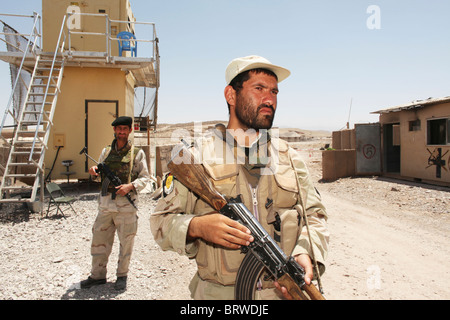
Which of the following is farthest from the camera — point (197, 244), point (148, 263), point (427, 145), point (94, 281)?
point (427, 145)

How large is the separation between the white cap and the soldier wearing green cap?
251 centimetres

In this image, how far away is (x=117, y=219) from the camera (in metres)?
4.05

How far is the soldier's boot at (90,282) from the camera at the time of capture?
3.94 m

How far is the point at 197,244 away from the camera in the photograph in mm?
1816

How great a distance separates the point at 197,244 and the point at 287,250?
51 centimetres

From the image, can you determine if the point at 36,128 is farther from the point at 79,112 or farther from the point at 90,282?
the point at 90,282

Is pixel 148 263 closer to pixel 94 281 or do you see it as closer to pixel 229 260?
pixel 94 281

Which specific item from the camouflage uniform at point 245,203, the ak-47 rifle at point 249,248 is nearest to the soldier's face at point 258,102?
the camouflage uniform at point 245,203

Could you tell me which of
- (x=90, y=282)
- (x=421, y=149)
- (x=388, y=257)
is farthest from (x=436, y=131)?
(x=90, y=282)

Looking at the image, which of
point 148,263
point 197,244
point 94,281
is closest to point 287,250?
point 197,244

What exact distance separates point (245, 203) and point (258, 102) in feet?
Result: 1.89

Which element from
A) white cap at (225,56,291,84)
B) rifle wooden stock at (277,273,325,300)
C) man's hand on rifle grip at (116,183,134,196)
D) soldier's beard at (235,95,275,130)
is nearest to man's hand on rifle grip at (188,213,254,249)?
rifle wooden stock at (277,273,325,300)

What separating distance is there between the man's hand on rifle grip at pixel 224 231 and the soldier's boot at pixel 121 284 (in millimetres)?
2796
